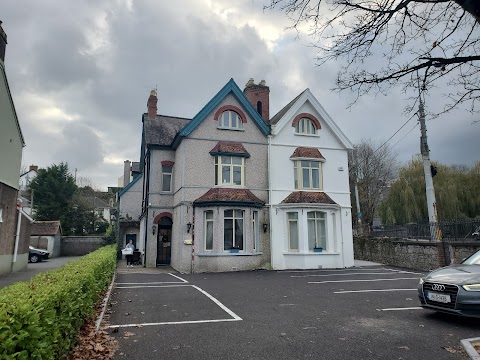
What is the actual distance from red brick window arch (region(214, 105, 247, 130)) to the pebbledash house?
0.20 ft

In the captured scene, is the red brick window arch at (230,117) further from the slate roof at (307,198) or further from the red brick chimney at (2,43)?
the red brick chimney at (2,43)

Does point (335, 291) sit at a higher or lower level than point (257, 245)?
lower

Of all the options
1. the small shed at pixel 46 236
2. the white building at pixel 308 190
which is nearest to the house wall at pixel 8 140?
the white building at pixel 308 190

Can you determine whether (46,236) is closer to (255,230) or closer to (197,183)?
(197,183)

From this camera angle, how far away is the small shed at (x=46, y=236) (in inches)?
1459

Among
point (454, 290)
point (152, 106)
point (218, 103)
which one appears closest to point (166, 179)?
point (218, 103)

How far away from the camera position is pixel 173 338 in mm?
6203

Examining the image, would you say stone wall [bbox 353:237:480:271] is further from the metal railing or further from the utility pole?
the utility pole

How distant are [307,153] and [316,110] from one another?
118 inches

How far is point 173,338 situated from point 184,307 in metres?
2.82

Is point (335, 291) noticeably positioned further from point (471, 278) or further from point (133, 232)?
point (133, 232)

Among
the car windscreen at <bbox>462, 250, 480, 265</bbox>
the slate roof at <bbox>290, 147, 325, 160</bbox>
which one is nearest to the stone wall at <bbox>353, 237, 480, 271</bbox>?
the slate roof at <bbox>290, 147, 325, 160</bbox>

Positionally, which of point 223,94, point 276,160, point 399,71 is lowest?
point 399,71

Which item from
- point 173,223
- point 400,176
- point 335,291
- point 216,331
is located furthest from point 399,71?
point 400,176
